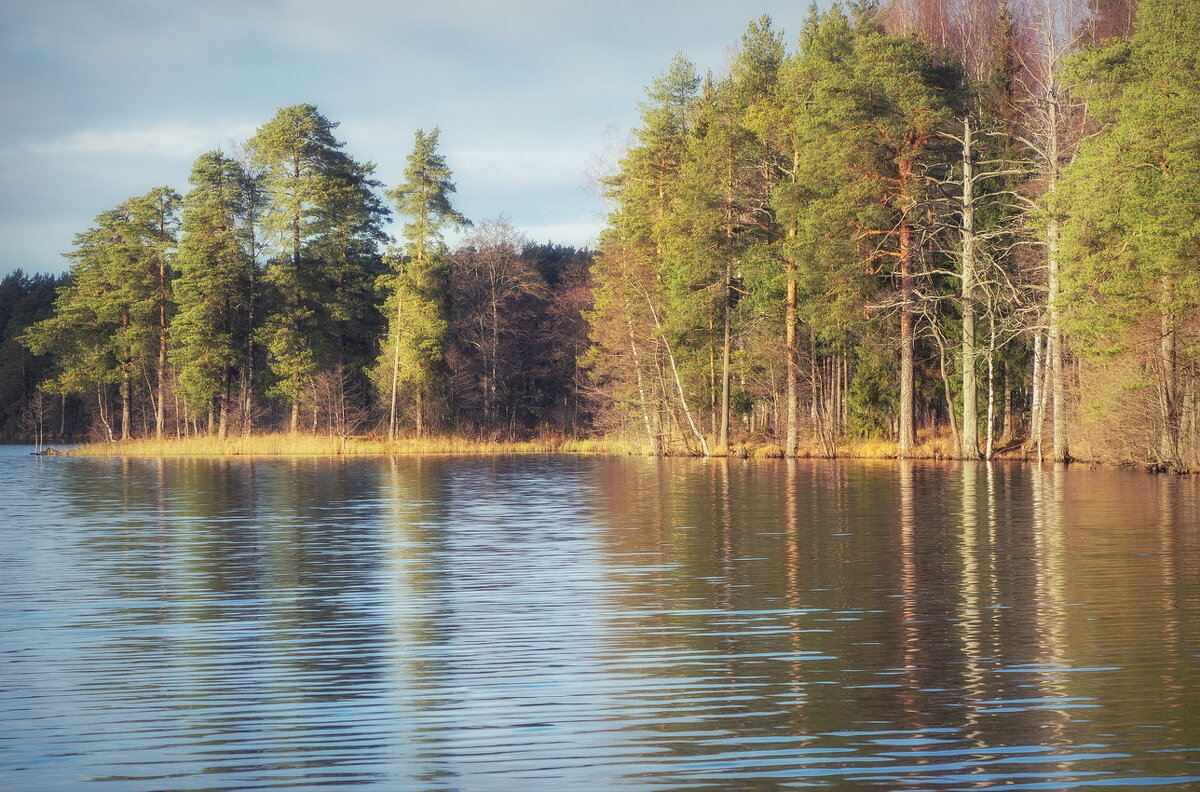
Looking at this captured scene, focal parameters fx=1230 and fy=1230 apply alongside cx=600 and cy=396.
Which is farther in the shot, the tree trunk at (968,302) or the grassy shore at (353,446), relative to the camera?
the grassy shore at (353,446)

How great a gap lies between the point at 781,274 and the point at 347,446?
2668 cm

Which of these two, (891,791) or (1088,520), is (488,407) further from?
(891,791)

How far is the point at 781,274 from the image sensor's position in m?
55.1

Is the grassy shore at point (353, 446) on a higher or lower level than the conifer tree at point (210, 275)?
lower

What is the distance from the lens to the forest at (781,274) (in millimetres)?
36969

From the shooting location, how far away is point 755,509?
27.7 m

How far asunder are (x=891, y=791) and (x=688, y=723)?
197 cm

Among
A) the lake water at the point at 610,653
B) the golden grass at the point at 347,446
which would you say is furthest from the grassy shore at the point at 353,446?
the lake water at the point at 610,653

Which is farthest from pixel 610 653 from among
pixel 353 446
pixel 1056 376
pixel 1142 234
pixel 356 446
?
pixel 356 446

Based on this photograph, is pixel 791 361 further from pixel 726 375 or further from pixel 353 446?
pixel 353 446

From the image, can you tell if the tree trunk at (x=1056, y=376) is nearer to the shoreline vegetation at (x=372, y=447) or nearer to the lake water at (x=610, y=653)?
the shoreline vegetation at (x=372, y=447)

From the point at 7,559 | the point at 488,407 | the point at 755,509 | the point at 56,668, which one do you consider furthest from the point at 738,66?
the point at 56,668

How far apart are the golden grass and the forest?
2574mm

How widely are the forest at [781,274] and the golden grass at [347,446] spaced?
A: 101 inches
